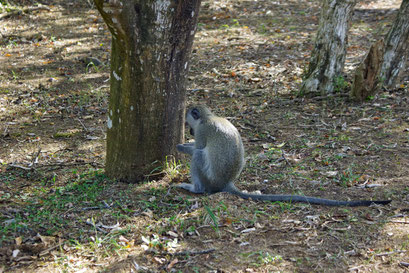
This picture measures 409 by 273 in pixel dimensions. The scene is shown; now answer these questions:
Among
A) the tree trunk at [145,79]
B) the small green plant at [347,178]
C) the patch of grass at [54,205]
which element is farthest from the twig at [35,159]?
the small green plant at [347,178]

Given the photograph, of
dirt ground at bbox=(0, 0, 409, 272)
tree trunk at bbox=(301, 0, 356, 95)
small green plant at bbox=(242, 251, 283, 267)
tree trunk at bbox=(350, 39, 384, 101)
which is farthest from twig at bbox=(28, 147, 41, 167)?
tree trunk at bbox=(350, 39, 384, 101)

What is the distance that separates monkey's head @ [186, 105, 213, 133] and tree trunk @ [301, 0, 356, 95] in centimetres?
292

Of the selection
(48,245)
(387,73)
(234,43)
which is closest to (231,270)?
(48,245)

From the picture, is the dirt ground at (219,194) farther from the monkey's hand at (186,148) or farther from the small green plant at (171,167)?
the monkey's hand at (186,148)

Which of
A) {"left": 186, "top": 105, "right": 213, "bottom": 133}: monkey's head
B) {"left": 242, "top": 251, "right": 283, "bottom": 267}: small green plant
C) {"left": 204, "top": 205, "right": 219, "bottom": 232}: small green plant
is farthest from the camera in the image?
{"left": 186, "top": 105, "right": 213, "bottom": 133}: monkey's head

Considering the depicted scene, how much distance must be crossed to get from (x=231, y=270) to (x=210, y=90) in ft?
15.7

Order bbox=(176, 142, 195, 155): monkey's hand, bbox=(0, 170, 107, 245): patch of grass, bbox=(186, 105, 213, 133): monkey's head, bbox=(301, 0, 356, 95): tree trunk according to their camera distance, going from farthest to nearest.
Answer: bbox=(301, 0, 356, 95): tree trunk, bbox=(186, 105, 213, 133): monkey's head, bbox=(176, 142, 195, 155): monkey's hand, bbox=(0, 170, 107, 245): patch of grass

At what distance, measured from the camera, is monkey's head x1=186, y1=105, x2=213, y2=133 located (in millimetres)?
4684

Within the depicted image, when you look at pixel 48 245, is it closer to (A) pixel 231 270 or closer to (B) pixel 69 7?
(A) pixel 231 270

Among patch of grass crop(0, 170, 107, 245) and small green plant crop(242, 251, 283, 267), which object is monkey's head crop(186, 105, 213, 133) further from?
small green plant crop(242, 251, 283, 267)

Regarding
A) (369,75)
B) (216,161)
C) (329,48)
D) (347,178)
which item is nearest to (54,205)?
(216,161)

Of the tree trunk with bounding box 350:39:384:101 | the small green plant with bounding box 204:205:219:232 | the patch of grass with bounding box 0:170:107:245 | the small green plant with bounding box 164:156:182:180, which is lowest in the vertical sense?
→ the patch of grass with bounding box 0:170:107:245

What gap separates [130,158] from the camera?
426cm

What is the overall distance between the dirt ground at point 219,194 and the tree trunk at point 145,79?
0.31 metres
